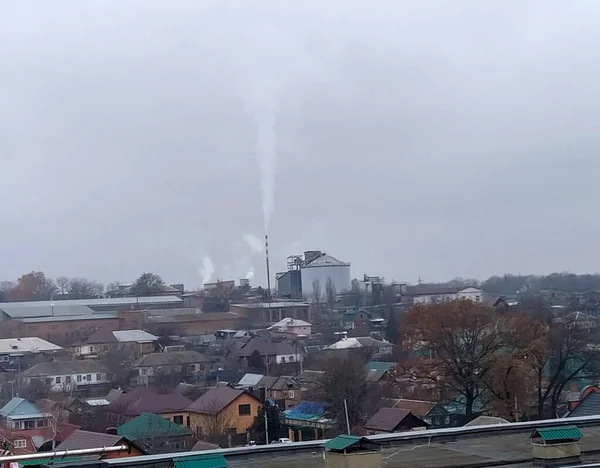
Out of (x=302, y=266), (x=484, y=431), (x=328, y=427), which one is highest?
(x=302, y=266)

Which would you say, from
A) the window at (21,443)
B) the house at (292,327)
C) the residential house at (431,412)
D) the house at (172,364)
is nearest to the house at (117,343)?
the house at (172,364)

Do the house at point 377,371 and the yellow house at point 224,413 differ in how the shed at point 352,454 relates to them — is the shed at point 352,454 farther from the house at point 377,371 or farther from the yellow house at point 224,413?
the house at point 377,371

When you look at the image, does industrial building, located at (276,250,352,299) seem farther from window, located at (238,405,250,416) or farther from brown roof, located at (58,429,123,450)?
brown roof, located at (58,429,123,450)

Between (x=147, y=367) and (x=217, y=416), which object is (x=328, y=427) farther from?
(x=147, y=367)

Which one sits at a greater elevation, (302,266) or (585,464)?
(302,266)

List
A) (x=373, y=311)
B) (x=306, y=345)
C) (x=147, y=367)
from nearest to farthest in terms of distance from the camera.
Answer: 1. (x=147, y=367)
2. (x=306, y=345)
3. (x=373, y=311)

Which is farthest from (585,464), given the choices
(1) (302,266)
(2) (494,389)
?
(1) (302,266)
